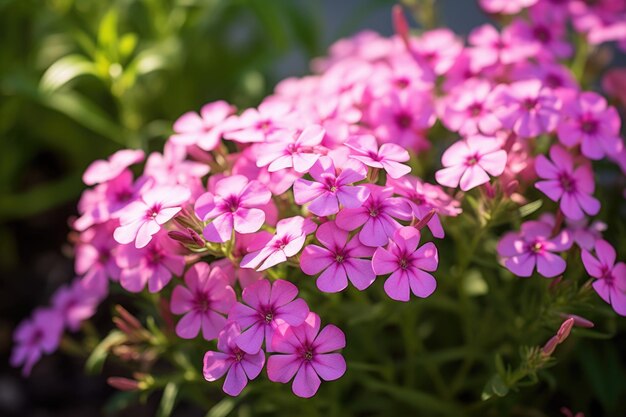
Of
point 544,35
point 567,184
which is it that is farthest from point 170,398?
point 544,35

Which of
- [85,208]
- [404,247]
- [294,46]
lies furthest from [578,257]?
[294,46]

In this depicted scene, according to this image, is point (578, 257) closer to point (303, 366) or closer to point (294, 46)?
point (303, 366)

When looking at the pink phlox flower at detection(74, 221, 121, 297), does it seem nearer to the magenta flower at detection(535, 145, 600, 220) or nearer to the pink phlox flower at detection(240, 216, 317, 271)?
the pink phlox flower at detection(240, 216, 317, 271)

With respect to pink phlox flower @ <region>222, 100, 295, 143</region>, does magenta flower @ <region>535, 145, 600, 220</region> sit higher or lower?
lower

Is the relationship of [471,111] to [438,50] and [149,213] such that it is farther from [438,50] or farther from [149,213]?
[149,213]

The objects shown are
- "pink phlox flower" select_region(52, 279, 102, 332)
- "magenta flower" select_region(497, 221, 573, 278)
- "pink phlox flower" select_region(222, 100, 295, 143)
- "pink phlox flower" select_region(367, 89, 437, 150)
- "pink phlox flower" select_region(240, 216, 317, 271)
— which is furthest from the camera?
"pink phlox flower" select_region(52, 279, 102, 332)

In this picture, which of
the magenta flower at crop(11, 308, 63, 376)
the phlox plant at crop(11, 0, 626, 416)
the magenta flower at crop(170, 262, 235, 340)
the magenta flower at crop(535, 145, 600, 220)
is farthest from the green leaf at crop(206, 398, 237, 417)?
the magenta flower at crop(535, 145, 600, 220)

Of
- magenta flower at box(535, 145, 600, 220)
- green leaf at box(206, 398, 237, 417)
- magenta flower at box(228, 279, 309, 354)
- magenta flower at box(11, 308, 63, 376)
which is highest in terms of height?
magenta flower at box(228, 279, 309, 354)

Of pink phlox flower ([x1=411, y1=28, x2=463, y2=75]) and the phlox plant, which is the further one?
pink phlox flower ([x1=411, y1=28, x2=463, y2=75])
